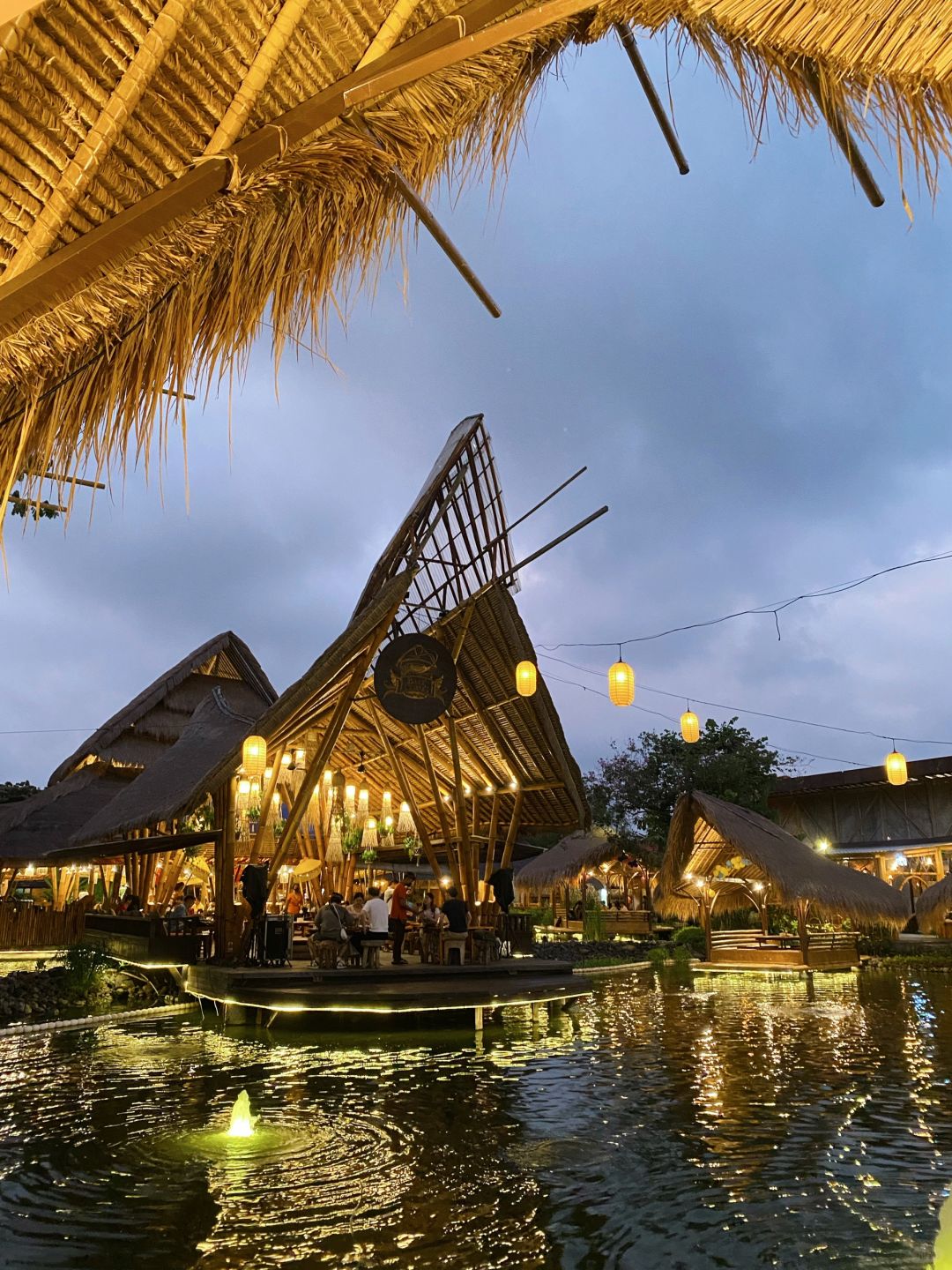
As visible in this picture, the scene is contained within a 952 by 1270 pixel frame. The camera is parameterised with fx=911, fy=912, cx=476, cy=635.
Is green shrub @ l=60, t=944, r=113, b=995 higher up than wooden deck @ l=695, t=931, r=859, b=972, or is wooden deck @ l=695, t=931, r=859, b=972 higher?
green shrub @ l=60, t=944, r=113, b=995

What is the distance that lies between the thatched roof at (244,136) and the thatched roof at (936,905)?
22069mm

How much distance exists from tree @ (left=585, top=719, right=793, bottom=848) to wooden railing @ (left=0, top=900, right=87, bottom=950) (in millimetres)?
14619

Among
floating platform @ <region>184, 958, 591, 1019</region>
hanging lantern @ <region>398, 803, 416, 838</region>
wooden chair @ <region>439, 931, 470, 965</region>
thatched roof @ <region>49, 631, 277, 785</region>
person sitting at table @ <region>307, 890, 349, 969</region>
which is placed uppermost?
thatched roof @ <region>49, 631, 277, 785</region>

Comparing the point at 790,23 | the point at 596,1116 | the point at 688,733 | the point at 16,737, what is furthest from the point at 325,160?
the point at 16,737

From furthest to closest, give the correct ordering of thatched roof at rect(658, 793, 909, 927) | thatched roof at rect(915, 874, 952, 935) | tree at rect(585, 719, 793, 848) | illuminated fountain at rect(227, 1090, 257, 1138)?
tree at rect(585, 719, 793, 848) < thatched roof at rect(915, 874, 952, 935) < thatched roof at rect(658, 793, 909, 927) < illuminated fountain at rect(227, 1090, 257, 1138)

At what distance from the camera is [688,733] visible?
14305mm

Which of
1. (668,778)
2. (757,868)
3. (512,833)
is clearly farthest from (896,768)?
(668,778)

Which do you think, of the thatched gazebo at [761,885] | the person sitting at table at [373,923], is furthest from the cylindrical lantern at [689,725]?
the person sitting at table at [373,923]

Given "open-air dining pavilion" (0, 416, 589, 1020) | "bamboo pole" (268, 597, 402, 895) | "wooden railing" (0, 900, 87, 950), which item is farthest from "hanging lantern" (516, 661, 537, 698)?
"wooden railing" (0, 900, 87, 950)

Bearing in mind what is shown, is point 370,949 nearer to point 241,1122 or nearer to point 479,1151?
point 241,1122

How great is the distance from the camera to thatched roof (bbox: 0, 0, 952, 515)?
192 centimetres

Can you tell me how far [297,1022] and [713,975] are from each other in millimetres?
9989

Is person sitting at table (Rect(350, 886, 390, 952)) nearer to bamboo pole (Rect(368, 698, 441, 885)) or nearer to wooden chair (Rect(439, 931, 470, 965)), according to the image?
wooden chair (Rect(439, 931, 470, 965))

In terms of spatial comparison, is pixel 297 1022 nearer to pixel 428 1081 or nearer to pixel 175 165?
pixel 428 1081
